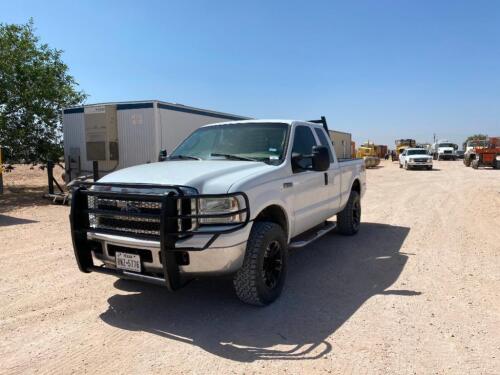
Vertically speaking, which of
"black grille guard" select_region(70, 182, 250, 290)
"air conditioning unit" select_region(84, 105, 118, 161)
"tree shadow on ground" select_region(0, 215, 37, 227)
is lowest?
"tree shadow on ground" select_region(0, 215, 37, 227)

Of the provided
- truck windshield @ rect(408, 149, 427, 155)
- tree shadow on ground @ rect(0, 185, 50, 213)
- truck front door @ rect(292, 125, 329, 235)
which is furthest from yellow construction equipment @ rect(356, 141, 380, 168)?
truck front door @ rect(292, 125, 329, 235)

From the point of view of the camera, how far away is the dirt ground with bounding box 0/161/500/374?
10.5 ft

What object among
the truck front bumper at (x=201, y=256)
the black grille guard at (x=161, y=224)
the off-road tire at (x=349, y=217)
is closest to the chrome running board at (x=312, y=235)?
the off-road tire at (x=349, y=217)

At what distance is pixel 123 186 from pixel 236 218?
110 centimetres

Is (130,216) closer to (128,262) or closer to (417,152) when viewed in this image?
(128,262)

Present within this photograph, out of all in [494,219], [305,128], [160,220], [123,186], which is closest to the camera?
[160,220]

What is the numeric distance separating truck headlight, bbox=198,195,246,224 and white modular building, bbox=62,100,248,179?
8.78 meters

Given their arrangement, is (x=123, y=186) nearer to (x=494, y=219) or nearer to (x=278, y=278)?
(x=278, y=278)

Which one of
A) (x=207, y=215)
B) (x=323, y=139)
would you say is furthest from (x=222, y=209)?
(x=323, y=139)

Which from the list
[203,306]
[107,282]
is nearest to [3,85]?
[107,282]

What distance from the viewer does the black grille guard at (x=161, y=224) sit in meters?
3.53

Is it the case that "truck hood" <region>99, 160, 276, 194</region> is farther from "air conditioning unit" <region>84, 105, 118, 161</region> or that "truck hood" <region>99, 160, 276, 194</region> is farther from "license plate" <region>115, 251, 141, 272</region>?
"air conditioning unit" <region>84, 105, 118, 161</region>

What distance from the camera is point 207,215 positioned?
3.57 m

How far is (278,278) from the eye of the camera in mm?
4488
